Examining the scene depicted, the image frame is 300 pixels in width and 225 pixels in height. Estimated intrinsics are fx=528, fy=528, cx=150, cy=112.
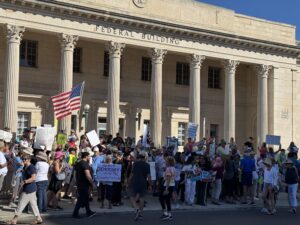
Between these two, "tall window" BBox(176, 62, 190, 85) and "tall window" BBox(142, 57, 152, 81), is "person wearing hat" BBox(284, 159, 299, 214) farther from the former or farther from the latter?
"tall window" BBox(176, 62, 190, 85)

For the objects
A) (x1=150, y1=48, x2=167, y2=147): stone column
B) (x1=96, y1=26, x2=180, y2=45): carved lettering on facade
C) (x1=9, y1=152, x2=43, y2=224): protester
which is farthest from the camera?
(x1=150, y1=48, x2=167, y2=147): stone column

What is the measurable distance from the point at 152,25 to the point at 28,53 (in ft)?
24.3

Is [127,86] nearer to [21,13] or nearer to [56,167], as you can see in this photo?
[21,13]

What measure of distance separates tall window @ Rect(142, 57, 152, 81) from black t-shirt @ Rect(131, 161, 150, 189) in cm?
2120

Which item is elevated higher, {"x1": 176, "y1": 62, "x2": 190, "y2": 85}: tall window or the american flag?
{"x1": 176, "y1": 62, "x2": 190, "y2": 85}: tall window

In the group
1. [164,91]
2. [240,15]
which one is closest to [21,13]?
[164,91]

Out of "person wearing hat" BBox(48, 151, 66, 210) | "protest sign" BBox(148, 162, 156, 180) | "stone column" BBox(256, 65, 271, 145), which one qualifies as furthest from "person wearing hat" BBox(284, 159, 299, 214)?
"stone column" BBox(256, 65, 271, 145)

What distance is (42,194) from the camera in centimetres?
1435

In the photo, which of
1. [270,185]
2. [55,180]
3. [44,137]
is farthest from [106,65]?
[55,180]

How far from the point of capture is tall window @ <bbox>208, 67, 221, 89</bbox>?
38.3m

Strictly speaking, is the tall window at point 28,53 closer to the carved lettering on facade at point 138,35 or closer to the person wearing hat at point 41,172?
the carved lettering on facade at point 138,35

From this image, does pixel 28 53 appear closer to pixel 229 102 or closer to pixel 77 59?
pixel 77 59

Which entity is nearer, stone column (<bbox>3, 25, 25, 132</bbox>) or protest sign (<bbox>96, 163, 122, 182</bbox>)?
protest sign (<bbox>96, 163, 122, 182</bbox>)

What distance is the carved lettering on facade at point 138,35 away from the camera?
97.9 ft
